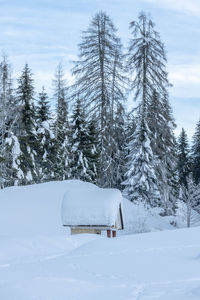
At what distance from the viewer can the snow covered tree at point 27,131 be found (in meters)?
26.6

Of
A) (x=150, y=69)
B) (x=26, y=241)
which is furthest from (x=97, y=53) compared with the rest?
(x=26, y=241)

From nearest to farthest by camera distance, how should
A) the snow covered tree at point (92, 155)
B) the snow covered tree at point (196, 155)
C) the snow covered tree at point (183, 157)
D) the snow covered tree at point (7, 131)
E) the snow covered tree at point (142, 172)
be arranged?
the snow covered tree at point (142, 172) → the snow covered tree at point (7, 131) → the snow covered tree at point (92, 155) → the snow covered tree at point (196, 155) → the snow covered tree at point (183, 157)

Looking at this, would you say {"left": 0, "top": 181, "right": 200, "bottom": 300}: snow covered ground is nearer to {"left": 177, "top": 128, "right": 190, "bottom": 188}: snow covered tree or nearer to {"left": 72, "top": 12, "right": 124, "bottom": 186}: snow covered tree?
{"left": 72, "top": 12, "right": 124, "bottom": 186}: snow covered tree

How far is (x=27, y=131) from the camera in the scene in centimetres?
2747

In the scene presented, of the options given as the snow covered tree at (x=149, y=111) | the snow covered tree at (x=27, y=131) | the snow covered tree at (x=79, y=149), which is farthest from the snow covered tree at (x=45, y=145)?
the snow covered tree at (x=149, y=111)

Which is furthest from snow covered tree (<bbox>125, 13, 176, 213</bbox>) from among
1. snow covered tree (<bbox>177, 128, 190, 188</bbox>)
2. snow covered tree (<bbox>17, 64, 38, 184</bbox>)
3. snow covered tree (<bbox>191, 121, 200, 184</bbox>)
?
snow covered tree (<bbox>177, 128, 190, 188</bbox>)

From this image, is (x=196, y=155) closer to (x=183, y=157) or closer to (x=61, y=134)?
(x=183, y=157)

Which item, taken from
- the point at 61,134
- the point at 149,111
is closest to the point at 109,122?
the point at 149,111

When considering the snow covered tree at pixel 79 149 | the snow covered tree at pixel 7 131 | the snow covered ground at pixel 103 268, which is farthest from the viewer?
the snow covered tree at pixel 79 149

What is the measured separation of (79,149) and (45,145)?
369 centimetres

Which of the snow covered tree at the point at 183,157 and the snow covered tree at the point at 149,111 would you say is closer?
the snow covered tree at the point at 149,111

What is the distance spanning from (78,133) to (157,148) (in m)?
7.60

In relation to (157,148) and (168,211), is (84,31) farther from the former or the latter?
(168,211)

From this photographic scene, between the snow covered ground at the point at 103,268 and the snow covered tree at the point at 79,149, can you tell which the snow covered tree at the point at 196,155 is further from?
the snow covered ground at the point at 103,268
